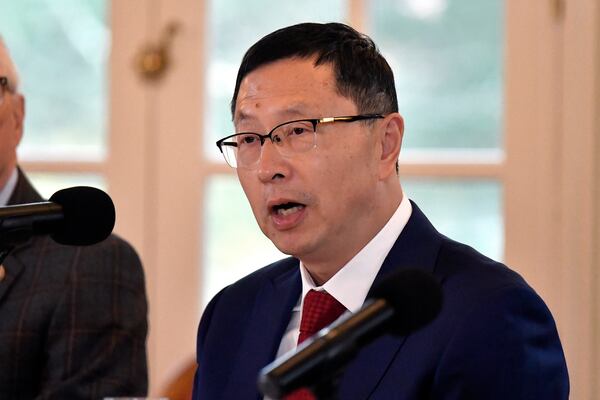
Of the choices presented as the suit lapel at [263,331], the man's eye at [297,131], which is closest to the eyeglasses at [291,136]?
the man's eye at [297,131]

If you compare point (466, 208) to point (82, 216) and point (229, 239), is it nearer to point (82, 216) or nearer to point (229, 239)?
point (229, 239)

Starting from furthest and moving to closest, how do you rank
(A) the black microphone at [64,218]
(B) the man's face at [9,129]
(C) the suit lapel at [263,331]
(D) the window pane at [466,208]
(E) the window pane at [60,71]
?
(E) the window pane at [60,71]
(D) the window pane at [466,208]
(B) the man's face at [9,129]
(C) the suit lapel at [263,331]
(A) the black microphone at [64,218]

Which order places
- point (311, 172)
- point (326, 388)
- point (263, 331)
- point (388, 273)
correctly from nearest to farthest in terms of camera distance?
point (326, 388) < point (388, 273) < point (311, 172) < point (263, 331)

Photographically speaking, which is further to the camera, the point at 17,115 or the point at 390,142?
the point at 17,115

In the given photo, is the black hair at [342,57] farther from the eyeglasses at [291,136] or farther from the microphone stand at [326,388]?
the microphone stand at [326,388]

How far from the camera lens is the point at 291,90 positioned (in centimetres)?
167

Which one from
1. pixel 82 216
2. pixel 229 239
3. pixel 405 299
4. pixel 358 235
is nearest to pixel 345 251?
pixel 358 235

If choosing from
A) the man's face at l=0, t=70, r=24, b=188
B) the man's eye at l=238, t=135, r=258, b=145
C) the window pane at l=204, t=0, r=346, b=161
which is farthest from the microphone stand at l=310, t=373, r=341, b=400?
the window pane at l=204, t=0, r=346, b=161

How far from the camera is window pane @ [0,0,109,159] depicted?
3.12 m

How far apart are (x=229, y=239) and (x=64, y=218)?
1706mm

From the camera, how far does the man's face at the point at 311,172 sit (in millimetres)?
1638

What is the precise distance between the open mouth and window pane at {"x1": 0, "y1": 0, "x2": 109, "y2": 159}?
1.56 metres

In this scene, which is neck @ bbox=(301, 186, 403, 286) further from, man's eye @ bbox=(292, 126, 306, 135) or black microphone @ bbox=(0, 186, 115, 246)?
black microphone @ bbox=(0, 186, 115, 246)

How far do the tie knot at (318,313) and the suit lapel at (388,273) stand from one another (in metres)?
0.08
